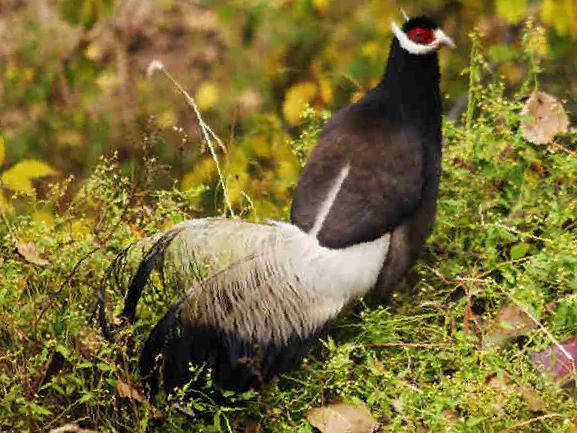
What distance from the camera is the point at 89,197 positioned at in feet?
10.8

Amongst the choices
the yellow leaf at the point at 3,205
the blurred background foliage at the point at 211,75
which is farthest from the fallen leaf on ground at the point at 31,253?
the yellow leaf at the point at 3,205

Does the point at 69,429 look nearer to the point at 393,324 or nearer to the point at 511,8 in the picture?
the point at 393,324

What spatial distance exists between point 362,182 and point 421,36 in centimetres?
60

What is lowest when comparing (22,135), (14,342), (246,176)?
(22,135)

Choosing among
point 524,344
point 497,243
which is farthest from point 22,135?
point 524,344

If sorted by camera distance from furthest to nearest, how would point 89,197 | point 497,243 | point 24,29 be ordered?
1. point 24,29
2. point 497,243
3. point 89,197

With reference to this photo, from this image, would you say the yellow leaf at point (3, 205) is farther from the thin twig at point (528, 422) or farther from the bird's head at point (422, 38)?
the thin twig at point (528, 422)

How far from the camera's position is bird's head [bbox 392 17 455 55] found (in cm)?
373

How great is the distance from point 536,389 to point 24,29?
18.2ft

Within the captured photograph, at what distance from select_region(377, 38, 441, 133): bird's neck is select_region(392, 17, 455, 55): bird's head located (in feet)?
0.06

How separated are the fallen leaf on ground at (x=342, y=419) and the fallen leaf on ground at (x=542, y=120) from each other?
1232mm

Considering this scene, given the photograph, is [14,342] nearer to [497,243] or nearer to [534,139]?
[497,243]

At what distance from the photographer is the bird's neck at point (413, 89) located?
3.61 meters

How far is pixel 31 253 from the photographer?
3170 mm
